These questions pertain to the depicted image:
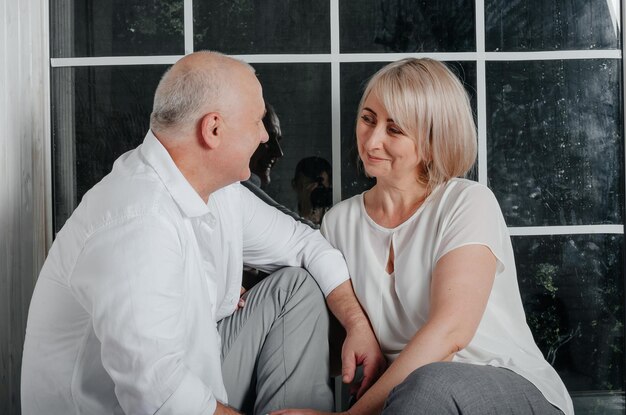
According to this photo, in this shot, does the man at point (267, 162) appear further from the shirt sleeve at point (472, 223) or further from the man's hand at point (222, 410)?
the man's hand at point (222, 410)

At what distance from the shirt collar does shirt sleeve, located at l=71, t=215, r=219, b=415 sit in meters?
0.14

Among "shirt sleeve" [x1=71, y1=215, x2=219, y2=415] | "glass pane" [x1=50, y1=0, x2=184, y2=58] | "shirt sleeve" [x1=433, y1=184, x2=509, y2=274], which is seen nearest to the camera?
"shirt sleeve" [x1=71, y1=215, x2=219, y2=415]

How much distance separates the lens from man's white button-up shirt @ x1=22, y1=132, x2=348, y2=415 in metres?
1.47

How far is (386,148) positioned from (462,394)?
0.75 metres

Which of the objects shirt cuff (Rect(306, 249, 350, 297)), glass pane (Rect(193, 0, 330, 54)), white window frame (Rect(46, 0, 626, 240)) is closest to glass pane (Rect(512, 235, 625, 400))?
white window frame (Rect(46, 0, 626, 240))

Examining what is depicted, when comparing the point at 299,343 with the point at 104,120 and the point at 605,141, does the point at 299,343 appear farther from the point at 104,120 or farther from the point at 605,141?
the point at 605,141

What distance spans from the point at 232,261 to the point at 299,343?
310 millimetres

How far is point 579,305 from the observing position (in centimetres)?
245

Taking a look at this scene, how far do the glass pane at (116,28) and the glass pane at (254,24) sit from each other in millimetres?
90

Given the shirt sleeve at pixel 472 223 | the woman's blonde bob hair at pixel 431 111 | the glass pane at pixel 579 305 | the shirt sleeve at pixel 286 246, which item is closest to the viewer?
the shirt sleeve at pixel 472 223

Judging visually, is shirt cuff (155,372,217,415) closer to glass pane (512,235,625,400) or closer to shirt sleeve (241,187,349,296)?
shirt sleeve (241,187,349,296)

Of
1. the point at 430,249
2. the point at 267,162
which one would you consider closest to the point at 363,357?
the point at 430,249

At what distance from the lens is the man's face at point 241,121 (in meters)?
1.76

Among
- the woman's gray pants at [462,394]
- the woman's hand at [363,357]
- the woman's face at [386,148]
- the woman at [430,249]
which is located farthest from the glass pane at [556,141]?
the woman's gray pants at [462,394]
